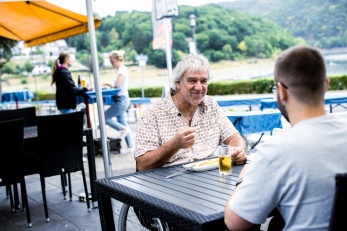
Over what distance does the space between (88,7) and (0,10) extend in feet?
11.5

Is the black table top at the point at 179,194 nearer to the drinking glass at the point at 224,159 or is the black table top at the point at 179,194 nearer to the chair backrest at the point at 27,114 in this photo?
the drinking glass at the point at 224,159

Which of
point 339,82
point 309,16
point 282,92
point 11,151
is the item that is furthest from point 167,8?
point 309,16


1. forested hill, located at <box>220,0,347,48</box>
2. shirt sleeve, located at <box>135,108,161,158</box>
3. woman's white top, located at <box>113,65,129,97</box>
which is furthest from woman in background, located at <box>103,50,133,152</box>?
forested hill, located at <box>220,0,347,48</box>

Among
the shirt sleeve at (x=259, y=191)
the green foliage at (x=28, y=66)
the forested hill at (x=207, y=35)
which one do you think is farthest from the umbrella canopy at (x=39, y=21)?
the forested hill at (x=207, y=35)

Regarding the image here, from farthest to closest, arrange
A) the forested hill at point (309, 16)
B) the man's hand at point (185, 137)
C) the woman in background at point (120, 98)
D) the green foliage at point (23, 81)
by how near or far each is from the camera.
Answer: the green foliage at point (23, 81)
the forested hill at point (309, 16)
the woman in background at point (120, 98)
the man's hand at point (185, 137)

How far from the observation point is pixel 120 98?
7.30 metres

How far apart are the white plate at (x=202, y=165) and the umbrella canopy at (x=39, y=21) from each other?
452 cm

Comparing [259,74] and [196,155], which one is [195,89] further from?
[259,74]

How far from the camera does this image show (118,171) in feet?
19.9

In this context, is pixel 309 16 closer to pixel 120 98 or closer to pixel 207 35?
pixel 207 35

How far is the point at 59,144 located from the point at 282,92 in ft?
9.97

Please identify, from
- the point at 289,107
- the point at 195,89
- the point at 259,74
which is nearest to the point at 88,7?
the point at 195,89

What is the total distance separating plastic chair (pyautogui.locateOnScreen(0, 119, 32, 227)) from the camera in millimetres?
3760

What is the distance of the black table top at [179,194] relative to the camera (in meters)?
1.57
